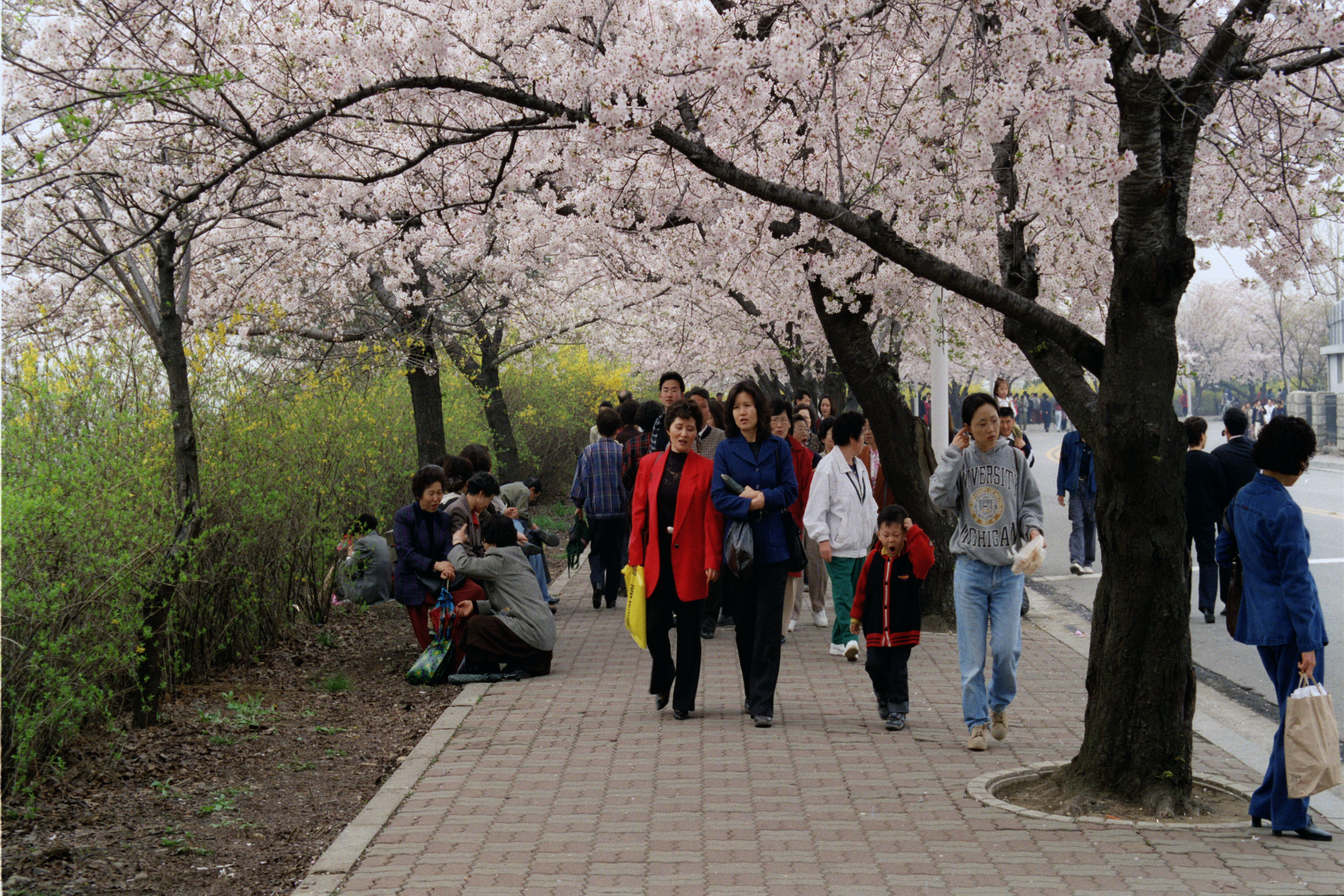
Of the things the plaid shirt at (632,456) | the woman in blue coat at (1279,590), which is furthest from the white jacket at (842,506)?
the woman in blue coat at (1279,590)

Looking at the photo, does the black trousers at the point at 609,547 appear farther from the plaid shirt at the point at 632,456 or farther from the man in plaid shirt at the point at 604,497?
the plaid shirt at the point at 632,456

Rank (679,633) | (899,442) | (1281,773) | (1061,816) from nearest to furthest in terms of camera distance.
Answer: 1. (1281,773)
2. (1061,816)
3. (679,633)
4. (899,442)

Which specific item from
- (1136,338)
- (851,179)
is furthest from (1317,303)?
(1136,338)

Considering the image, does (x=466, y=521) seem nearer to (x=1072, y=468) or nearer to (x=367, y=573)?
(x=367, y=573)

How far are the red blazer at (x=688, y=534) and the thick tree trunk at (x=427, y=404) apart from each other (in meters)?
7.62

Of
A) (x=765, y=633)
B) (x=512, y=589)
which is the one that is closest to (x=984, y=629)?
(x=765, y=633)

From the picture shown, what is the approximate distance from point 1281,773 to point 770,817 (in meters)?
2.03

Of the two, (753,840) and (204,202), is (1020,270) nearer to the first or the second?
(753,840)

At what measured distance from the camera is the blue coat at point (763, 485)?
289 inches

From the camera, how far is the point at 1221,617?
11.4 metres

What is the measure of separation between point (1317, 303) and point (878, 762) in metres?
83.3

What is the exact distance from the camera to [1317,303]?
261 feet

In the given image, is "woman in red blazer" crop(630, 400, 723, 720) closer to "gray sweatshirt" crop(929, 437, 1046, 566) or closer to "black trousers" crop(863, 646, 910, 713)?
"black trousers" crop(863, 646, 910, 713)

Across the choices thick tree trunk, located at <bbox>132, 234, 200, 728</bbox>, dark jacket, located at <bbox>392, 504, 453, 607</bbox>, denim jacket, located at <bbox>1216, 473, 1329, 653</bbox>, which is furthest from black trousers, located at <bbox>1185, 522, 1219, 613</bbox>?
thick tree trunk, located at <bbox>132, 234, 200, 728</bbox>
